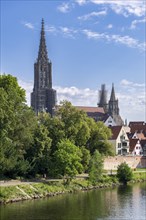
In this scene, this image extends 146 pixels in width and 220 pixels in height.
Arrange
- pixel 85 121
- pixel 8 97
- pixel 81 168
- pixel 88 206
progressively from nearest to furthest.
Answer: pixel 88 206, pixel 8 97, pixel 81 168, pixel 85 121

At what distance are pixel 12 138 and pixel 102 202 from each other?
14.0 m

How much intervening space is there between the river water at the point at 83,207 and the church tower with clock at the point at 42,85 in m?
96.6

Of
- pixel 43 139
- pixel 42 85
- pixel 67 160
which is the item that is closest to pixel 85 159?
pixel 67 160

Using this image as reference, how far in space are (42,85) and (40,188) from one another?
4033 inches

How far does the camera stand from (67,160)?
56406mm

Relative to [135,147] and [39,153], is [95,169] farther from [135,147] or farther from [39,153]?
[135,147]

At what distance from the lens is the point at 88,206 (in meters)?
45.5

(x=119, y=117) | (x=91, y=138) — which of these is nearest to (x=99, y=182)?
(x=91, y=138)

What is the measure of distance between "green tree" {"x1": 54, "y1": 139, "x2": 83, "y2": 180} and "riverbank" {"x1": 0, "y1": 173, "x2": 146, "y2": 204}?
5.60 feet

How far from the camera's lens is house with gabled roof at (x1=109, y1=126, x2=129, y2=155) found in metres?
91.6

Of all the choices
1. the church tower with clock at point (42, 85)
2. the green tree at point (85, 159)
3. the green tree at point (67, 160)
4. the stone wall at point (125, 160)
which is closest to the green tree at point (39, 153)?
the green tree at point (67, 160)

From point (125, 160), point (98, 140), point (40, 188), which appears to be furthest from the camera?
point (125, 160)

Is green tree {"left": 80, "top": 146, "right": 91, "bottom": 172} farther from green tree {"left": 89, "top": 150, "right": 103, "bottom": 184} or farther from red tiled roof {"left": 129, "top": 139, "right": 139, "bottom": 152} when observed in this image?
red tiled roof {"left": 129, "top": 139, "right": 139, "bottom": 152}

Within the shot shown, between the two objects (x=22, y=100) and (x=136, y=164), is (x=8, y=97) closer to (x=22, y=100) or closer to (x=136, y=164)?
(x=22, y=100)
